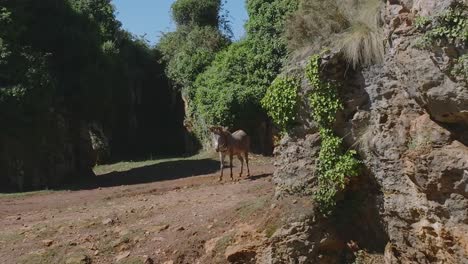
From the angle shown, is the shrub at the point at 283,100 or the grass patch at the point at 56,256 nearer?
the shrub at the point at 283,100

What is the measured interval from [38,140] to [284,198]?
506 inches

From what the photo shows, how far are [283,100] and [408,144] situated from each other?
9.07ft

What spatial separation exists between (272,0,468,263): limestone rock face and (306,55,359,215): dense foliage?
0.16 m

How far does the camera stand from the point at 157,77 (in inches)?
1506

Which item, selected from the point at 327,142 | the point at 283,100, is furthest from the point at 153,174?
the point at 327,142

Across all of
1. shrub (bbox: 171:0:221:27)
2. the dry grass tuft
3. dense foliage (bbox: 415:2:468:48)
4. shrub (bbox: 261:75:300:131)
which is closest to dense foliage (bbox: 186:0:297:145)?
shrub (bbox: 171:0:221:27)

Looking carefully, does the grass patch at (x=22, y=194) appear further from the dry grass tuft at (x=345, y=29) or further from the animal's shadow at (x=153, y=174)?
the dry grass tuft at (x=345, y=29)

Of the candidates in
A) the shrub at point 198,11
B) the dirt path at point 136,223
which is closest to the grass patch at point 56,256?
the dirt path at point 136,223

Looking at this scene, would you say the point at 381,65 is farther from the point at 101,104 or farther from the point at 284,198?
the point at 101,104

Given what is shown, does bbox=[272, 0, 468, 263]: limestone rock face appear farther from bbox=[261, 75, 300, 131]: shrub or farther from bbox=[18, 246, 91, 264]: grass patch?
bbox=[18, 246, 91, 264]: grass patch

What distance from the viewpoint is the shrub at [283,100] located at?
1120cm

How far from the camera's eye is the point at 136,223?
523 inches

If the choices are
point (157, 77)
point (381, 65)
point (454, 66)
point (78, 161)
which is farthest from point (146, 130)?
point (454, 66)

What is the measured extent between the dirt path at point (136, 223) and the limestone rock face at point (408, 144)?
184cm
